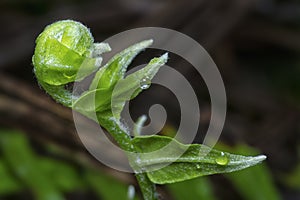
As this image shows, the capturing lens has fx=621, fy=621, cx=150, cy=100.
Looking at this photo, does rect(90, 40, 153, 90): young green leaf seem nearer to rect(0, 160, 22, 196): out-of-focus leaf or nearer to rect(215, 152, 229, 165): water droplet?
rect(215, 152, 229, 165): water droplet

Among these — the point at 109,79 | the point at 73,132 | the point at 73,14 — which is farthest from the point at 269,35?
the point at 109,79

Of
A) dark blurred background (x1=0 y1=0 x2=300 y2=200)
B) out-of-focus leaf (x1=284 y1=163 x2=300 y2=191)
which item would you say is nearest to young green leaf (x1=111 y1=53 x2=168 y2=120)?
dark blurred background (x1=0 y1=0 x2=300 y2=200)

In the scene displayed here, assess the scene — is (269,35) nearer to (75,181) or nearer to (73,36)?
(75,181)

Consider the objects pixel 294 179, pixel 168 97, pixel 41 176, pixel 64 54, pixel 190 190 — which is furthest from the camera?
pixel 168 97

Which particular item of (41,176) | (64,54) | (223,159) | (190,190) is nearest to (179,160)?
(223,159)

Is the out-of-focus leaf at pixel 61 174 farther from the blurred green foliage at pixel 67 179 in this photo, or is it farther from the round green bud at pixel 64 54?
the round green bud at pixel 64 54

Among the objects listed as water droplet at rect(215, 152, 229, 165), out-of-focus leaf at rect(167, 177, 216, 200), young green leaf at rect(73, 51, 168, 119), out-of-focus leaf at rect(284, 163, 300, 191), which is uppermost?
young green leaf at rect(73, 51, 168, 119)

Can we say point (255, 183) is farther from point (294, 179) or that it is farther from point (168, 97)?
point (168, 97)
